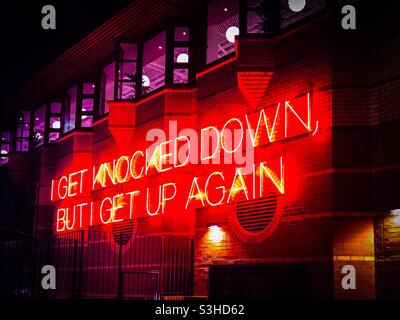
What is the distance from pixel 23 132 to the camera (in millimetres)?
23266

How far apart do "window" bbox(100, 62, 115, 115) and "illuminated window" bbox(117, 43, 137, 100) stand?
1346 mm

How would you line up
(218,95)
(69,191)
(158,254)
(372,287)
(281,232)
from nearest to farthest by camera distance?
(372,287), (281,232), (218,95), (158,254), (69,191)

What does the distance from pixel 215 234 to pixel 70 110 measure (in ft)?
32.4

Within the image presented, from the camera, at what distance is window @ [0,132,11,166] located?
2453 cm

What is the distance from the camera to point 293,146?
1111 cm

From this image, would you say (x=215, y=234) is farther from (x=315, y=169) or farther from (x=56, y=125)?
(x=56, y=125)

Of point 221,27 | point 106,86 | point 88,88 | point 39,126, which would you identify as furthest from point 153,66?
point 39,126

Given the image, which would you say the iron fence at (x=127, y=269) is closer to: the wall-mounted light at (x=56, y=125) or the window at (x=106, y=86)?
the window at (x=106, y=86)

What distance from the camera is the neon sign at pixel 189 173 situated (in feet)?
37.1

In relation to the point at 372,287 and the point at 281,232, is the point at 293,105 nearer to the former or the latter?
the point at 281,232

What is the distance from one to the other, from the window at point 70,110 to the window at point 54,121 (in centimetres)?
71

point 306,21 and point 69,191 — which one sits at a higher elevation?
point 306,21
